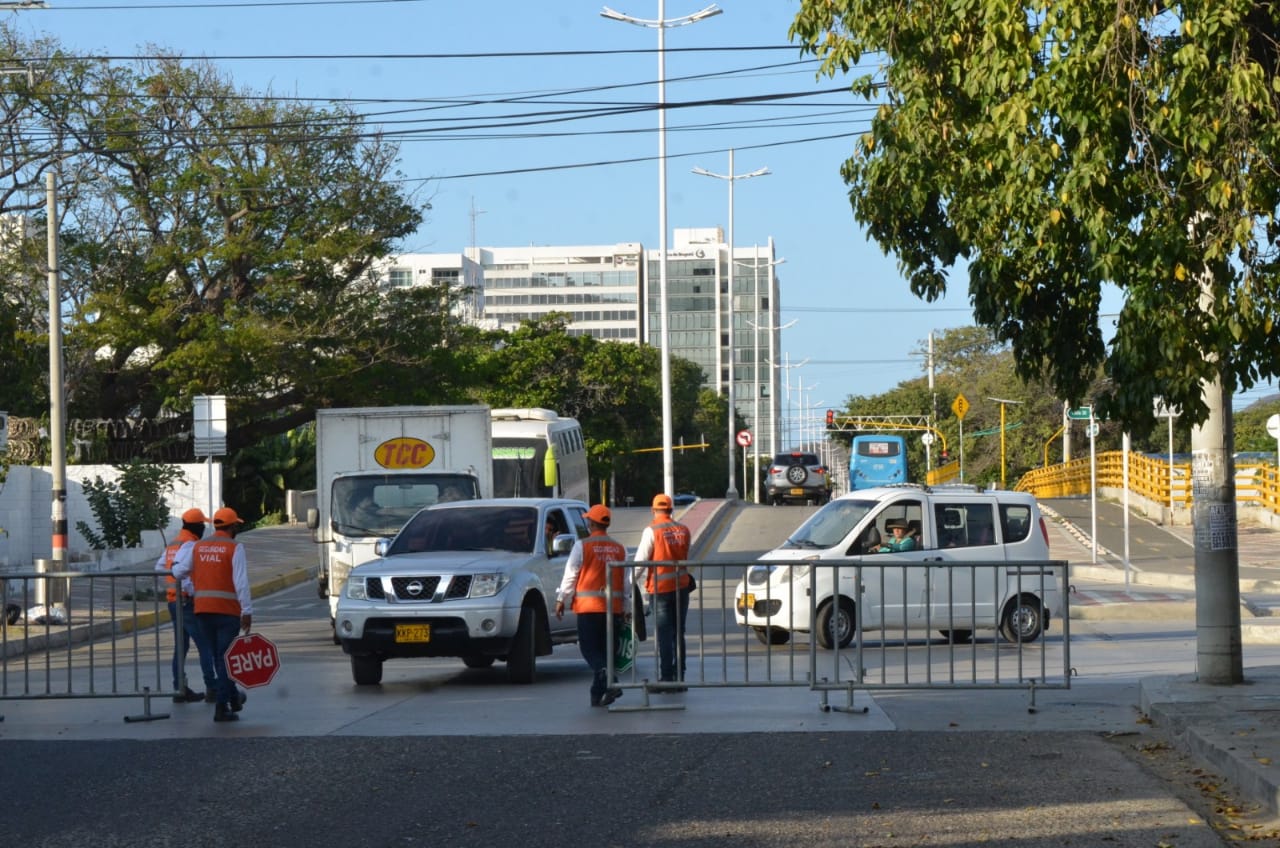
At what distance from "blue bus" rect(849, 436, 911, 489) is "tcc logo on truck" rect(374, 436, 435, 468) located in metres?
40.0

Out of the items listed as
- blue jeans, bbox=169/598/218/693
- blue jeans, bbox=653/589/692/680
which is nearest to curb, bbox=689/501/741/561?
blue jeans, bbox=653/589/692/680

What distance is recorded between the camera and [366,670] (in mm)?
15133

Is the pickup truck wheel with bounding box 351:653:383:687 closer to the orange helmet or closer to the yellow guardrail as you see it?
the orange helmet

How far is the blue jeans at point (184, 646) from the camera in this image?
515 inches

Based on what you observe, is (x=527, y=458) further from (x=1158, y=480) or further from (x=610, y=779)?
(x=610, y=779)

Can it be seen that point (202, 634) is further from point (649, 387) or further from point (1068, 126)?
point (649, 387)

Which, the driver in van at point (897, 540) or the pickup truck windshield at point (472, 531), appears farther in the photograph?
the driver in van at point (897, 540)

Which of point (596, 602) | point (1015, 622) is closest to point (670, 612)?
point (596, 602)

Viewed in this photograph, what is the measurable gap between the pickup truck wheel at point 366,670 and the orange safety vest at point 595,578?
2.64 m

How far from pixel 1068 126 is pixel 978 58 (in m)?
0.83

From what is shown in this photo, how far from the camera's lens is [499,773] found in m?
10.0

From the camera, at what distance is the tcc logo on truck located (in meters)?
23.4

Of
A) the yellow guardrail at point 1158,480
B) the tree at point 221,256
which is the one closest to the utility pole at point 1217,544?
the yellow guardrail at point 1158,480

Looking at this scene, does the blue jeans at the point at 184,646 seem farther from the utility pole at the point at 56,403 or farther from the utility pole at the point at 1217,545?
the utility pole at the point at 56,403
